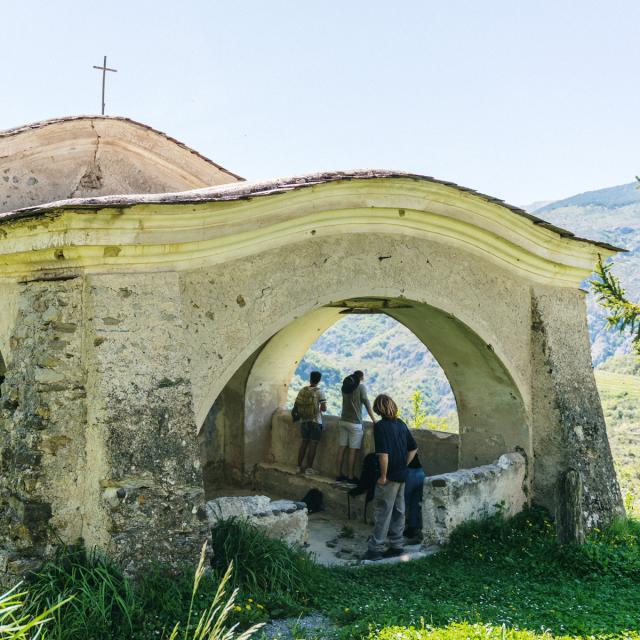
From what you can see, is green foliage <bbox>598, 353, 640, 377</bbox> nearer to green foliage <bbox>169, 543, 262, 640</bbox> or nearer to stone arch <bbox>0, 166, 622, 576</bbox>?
stone arch <bbox>0, 166, 622, 576</bbox>

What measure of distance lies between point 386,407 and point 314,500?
2.81 m

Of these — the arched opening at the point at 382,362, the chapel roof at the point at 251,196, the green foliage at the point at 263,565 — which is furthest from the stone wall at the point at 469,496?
the arched opening at the point at 382,362

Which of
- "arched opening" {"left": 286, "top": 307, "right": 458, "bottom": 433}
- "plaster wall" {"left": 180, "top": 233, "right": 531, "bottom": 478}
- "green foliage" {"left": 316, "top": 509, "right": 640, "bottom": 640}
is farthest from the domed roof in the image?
"arched opening" {"left": 286, "top": 307, "right": 458, "bottom": 433}

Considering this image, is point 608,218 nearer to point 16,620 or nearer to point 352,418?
point 352,418

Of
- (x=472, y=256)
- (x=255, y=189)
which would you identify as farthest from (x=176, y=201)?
(x=472, y=256)

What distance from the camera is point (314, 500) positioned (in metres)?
10.1

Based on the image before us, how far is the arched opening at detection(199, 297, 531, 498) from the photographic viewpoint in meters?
9.05

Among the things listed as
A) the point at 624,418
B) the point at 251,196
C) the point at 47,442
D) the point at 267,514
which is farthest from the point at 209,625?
the point at 624,418

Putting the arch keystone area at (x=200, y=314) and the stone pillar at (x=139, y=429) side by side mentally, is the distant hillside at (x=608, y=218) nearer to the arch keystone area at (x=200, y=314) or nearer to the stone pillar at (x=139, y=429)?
the arch keystone area at (x=200, y=314)

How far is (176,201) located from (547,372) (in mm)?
5056

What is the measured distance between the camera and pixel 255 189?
688cm

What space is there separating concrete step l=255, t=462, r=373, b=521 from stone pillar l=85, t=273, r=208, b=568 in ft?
13.5

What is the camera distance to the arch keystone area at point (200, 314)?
19.1ft

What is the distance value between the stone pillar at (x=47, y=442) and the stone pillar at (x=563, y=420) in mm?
5403
